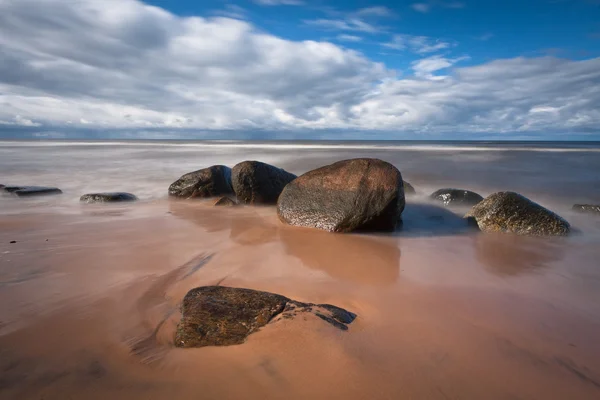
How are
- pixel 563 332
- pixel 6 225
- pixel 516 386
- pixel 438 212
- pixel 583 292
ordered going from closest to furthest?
pixel 516 386 < pixel 563 332 < pixel 583 292 < pixel 6 225 < pixel 438 212

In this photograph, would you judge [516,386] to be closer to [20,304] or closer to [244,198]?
[20,304]

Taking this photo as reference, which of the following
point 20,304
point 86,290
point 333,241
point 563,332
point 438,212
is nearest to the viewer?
point 563,332

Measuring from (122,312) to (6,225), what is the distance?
4.30 m

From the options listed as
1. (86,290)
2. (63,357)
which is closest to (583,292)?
(63,357)

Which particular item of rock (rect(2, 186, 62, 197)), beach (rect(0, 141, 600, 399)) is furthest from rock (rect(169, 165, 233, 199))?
rock (rect(2, 186, 62, 197))

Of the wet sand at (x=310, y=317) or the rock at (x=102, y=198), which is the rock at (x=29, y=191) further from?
the wet sand at (x=310, y=317)

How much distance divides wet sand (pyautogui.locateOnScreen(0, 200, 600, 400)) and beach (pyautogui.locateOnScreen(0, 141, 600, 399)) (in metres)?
0.01

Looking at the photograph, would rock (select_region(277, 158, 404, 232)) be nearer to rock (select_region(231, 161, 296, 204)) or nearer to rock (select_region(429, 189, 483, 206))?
rock (select_region(231, 161, 296, 204))

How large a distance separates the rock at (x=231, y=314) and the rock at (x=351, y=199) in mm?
2753

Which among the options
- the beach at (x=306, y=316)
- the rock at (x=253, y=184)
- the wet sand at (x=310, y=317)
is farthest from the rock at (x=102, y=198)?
the rock at (x=253, y=184)

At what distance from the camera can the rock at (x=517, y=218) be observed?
18.1ft

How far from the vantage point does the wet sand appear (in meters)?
1.98

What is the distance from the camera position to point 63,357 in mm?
2141

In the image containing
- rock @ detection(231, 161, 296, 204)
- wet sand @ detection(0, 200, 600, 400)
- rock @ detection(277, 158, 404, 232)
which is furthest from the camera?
rock @ detection(231, 161, 296, 204)
